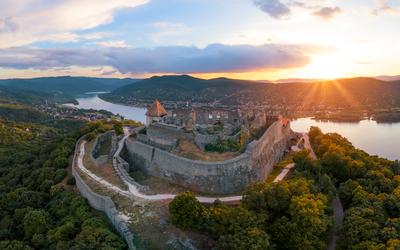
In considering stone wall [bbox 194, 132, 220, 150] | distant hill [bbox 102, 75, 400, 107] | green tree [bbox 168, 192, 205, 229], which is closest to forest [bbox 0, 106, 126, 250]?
green tree [bbox 168, 192, 205, 229]

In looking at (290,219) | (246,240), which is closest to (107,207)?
(246,240)

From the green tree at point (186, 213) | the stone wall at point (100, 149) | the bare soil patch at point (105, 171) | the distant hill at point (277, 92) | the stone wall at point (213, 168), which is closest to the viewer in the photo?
the green tree at point (186, 213)

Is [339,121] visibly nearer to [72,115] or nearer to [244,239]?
[72,115]

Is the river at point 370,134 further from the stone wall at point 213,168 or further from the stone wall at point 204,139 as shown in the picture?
the stone wall at point 204,139

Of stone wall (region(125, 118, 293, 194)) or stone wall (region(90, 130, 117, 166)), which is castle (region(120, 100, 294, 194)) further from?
stone wall (region(90, 130, 117, 166))

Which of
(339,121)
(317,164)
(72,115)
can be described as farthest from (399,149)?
(72,115)

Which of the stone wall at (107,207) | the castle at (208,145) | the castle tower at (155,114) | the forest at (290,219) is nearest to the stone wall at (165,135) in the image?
the castle at (208,145)
